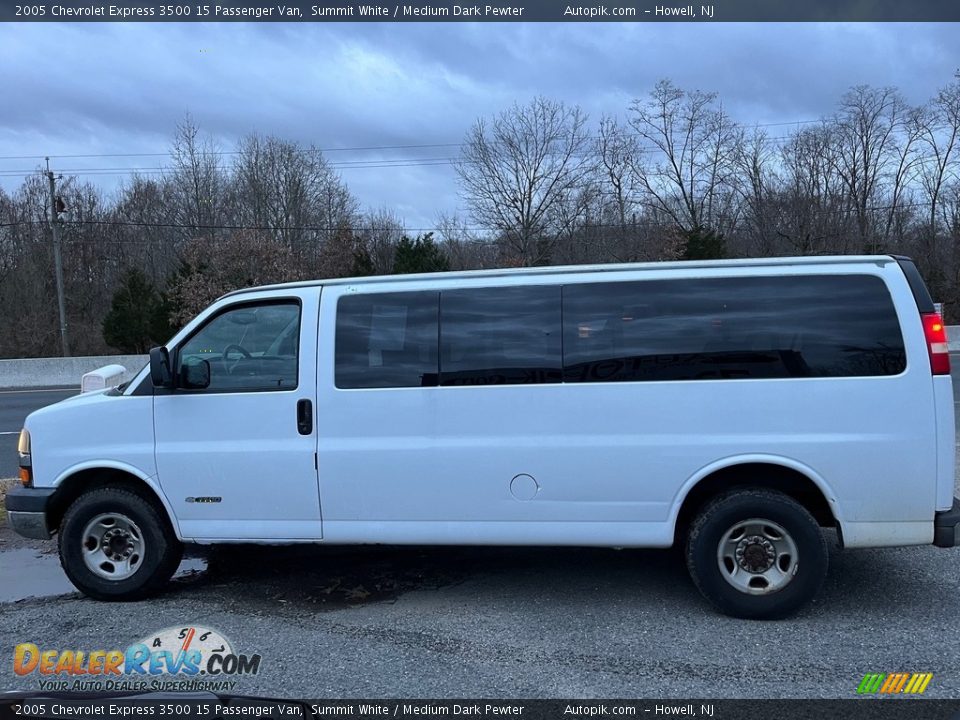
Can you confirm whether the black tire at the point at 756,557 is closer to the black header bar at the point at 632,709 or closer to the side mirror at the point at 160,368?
the black header bar at the point at 632,709

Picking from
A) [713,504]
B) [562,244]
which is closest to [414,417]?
[713,504]

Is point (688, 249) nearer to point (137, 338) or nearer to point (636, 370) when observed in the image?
point (137, 338)

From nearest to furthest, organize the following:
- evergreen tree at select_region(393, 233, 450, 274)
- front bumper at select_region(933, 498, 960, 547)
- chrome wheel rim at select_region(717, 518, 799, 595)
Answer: front bumper at select_region(933, 498, 960, 547) < chrome wheel rim at select_region(717, 518, 799, 595) < evergreen tree at select_region(393, 233, 450, 274)

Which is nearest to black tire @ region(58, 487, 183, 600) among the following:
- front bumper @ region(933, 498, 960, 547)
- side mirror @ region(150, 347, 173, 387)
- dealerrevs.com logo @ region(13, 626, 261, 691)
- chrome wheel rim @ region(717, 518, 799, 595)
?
dealerrevs.com logo @ region(13, 626, 261, 691)

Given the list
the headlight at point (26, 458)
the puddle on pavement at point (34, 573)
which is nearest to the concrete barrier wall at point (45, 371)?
the puddle on pavement at point (34, 573)

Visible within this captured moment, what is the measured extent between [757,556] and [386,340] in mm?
2636

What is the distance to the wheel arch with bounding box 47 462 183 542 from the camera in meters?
5.07

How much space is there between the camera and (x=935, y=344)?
4441 mm

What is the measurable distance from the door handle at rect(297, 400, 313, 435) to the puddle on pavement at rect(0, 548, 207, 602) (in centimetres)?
177

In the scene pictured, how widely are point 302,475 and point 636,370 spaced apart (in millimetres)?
2209

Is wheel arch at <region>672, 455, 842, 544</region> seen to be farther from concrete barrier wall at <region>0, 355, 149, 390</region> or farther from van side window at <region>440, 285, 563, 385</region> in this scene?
concrete barrier wall at <region>0, 355, 149, 390</region>

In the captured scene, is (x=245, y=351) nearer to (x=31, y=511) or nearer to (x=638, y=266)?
(x=31, y=511)

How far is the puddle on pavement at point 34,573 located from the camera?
5.47 metres

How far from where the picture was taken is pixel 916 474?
440 centimetres
